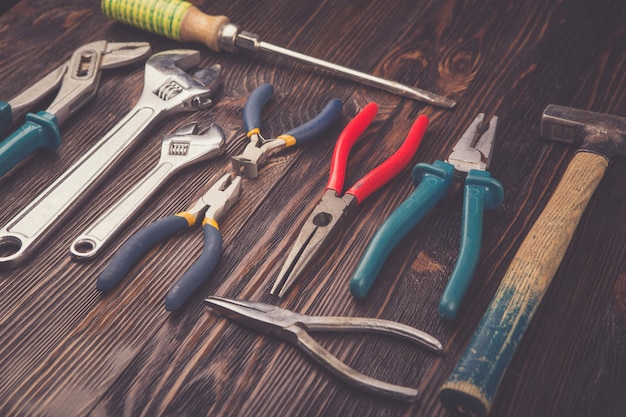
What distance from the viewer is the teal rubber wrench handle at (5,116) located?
1.59 m

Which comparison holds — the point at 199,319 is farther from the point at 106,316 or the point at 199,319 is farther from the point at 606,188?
the point at 606,188

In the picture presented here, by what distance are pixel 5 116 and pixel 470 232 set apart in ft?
3.34

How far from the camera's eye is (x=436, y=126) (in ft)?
5.41

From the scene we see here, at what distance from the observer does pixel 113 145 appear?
157cm

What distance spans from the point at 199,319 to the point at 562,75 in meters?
1.06

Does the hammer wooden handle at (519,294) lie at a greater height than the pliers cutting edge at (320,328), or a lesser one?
greater

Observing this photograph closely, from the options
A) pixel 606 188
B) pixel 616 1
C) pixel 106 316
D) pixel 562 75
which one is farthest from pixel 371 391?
pixel 616 1

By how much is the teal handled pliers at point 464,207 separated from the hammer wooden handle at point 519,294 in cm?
7

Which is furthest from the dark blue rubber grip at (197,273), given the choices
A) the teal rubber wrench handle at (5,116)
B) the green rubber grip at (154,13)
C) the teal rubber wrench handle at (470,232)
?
the green rubber grip at (154,13)

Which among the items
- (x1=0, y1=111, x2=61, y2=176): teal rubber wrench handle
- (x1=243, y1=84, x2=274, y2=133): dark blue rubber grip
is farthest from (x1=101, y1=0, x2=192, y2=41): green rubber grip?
(x1=0, y1=111, x2=61, y2=176): teal rubber wrench handle

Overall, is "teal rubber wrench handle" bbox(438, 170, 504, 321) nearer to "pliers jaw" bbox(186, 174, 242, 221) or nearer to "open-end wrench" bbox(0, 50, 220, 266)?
"pliers jaw" bbox(186, 174, 242, 221)

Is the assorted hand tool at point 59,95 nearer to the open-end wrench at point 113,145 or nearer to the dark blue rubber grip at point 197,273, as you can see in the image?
the open-end wrench at point 113,145

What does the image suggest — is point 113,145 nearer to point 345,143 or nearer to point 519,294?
point 345,143

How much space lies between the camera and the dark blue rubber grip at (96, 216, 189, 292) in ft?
4.29
